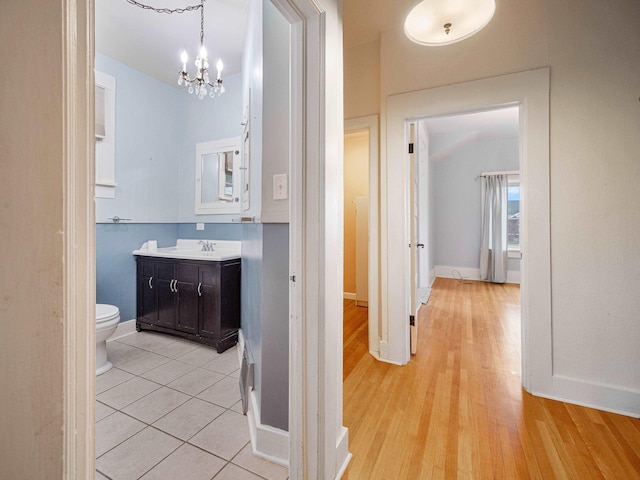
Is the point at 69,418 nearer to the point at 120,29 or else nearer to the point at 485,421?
the point at 485,421

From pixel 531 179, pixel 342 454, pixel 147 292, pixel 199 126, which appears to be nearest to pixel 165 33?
pixel 199 126

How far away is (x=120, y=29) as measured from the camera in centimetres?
244

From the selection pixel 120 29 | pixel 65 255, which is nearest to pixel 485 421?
pixel 65 255

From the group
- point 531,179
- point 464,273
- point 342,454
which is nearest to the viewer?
point 342,454

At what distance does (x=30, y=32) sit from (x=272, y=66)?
122cm

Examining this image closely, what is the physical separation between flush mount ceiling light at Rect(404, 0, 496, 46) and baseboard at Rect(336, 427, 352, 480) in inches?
101

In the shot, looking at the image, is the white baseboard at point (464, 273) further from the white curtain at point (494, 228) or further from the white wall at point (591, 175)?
the white wall at point (591, 175)

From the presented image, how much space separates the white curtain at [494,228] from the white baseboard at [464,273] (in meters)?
0.19

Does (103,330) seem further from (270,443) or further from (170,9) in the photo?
(170,9)

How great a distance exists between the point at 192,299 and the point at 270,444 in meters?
1.66

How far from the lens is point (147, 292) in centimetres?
293

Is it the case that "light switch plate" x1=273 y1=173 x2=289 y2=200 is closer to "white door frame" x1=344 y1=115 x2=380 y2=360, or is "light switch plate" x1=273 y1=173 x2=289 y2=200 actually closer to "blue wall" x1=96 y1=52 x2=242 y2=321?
"white door frame" x1=344 y1=115 x2=380 y2=360

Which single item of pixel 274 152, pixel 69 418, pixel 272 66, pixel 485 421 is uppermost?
pixel 272 66

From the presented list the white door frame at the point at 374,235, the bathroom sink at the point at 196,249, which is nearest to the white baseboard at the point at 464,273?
the white door frame at the point at 374,235
